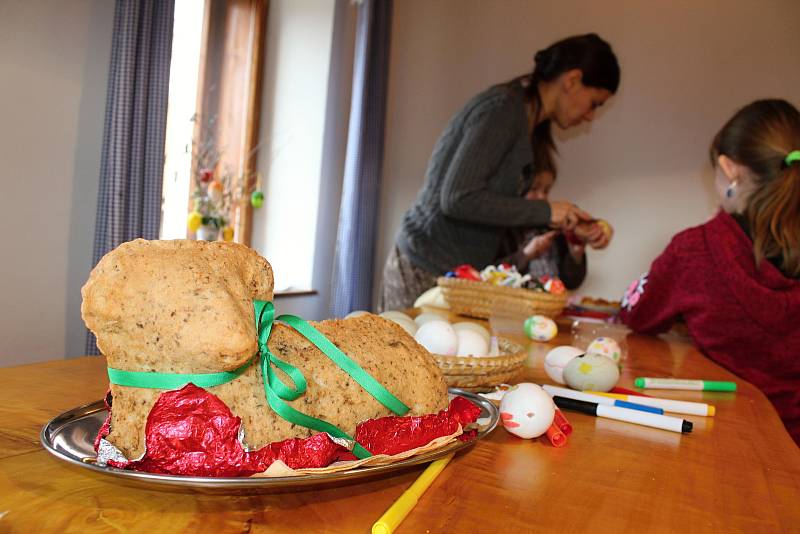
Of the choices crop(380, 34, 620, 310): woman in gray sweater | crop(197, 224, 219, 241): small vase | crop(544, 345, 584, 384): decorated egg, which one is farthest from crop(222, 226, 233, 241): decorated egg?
crop(544, 345, 584, 384): decorated egg

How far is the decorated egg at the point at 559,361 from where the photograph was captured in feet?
2.73

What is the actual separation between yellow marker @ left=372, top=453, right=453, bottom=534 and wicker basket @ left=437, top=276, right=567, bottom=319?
1010 mm

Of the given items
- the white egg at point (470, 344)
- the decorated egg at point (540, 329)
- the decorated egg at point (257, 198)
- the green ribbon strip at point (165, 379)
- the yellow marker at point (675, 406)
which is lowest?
the decorated egg at point (540, 329)

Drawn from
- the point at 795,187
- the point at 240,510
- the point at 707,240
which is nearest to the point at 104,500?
the point at 240,510

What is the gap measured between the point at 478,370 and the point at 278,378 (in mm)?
324

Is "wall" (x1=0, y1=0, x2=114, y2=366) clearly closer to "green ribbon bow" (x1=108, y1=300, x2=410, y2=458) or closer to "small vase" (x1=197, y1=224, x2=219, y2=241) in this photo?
"small vase" (x1=197, y1=224, x2=219, y2=241)

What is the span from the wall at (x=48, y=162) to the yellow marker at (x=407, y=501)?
76.5 inches

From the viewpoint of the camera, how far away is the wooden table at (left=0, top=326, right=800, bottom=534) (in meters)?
0.38

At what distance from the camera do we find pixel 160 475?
0.37 m

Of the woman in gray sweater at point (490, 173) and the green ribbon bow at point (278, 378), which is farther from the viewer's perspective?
the woman in gray sweater at point (490, 173)

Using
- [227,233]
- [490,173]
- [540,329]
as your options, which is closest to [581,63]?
[490,173]

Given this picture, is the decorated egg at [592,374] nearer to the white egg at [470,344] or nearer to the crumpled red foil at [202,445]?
the white egg at [470,344]

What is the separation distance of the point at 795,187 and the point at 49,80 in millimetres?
2117

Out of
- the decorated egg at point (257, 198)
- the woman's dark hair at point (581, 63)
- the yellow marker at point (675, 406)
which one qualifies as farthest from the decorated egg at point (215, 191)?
the yellow marker at point (675, 406)
